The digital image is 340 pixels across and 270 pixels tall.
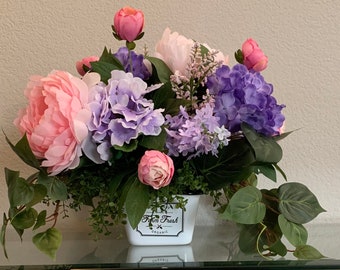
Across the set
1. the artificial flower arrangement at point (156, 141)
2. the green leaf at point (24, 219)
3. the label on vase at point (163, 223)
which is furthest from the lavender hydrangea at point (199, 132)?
the green leaf at point (24, 219)

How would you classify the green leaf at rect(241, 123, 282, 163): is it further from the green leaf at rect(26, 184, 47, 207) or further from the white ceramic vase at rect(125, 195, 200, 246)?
the green leaf at rect(26, 184, 47, 207)

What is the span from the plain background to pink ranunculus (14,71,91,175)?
0.77 ft

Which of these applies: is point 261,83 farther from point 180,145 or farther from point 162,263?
point 162,263

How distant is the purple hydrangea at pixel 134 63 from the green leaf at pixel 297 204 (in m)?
0.26

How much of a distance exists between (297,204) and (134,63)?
11.9 inches

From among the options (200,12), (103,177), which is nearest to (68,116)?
(103,177)

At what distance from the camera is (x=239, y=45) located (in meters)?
0.84

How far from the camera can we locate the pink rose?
22.3 inches

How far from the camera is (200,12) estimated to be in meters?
0.83

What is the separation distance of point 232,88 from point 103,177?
8.4 inches

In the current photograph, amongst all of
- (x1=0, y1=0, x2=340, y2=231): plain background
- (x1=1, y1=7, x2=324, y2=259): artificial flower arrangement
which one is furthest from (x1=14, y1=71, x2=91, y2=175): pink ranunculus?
(x1=0, y1=0, x2=340, y2=231): plain background

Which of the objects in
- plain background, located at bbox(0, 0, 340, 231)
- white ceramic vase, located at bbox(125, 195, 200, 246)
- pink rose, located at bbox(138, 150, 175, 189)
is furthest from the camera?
plain background, located at bbox(0, 0, 340, 231)

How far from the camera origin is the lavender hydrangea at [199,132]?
0.60 metres

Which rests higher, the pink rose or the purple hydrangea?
the purple hydrangea
